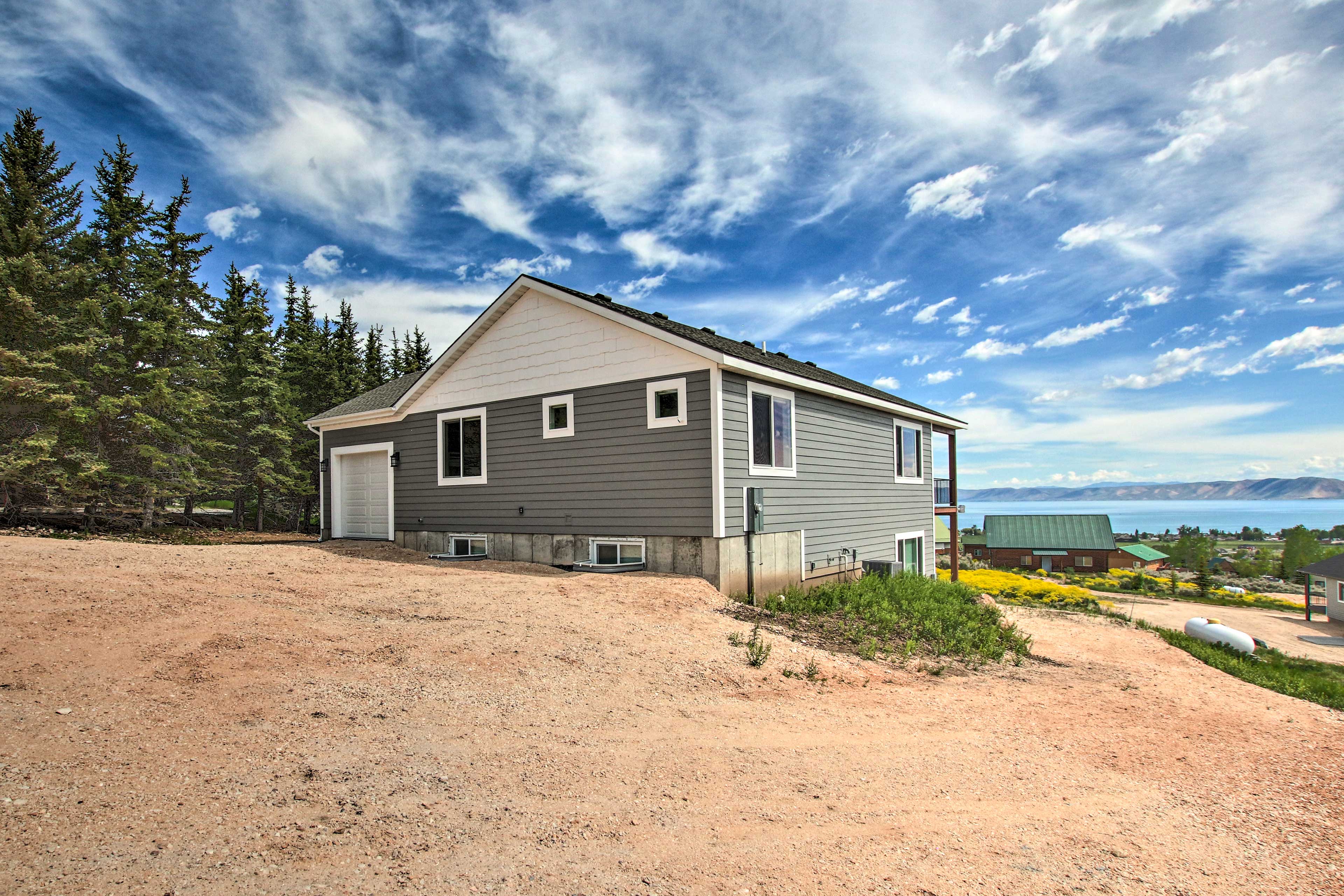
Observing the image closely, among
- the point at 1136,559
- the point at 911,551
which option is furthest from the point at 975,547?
the point at 911,551

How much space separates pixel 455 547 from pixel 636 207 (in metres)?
9.98

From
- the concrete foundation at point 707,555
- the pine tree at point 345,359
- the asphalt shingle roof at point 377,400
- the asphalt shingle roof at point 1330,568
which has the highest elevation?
the pine tree at point 345,359

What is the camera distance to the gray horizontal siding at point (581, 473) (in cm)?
1091

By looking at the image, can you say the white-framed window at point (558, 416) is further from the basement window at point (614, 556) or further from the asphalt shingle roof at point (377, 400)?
the asphalt shingle roof at point (377, 400)

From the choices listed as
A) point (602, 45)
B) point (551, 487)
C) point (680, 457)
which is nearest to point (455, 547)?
point (551, 487)

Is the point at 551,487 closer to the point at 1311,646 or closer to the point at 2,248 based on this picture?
the point at 2,248

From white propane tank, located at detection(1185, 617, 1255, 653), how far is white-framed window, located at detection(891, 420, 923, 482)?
7.49 metres

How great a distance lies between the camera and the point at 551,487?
1281cm

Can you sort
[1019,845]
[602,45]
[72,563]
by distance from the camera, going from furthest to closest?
[602,45]
[72,563]
[1019,845]

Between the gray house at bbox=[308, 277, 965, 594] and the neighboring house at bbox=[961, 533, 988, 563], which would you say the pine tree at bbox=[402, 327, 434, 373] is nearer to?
the gray house at bbox=[308, 277, 965, 594]

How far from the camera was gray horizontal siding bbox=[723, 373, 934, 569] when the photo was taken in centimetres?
1095

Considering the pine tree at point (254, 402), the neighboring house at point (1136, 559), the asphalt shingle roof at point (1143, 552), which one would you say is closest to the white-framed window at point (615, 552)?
the pine tree at point (254, 402)

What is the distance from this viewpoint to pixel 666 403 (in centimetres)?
1134

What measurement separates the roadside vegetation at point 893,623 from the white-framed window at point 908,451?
18.4 feet
